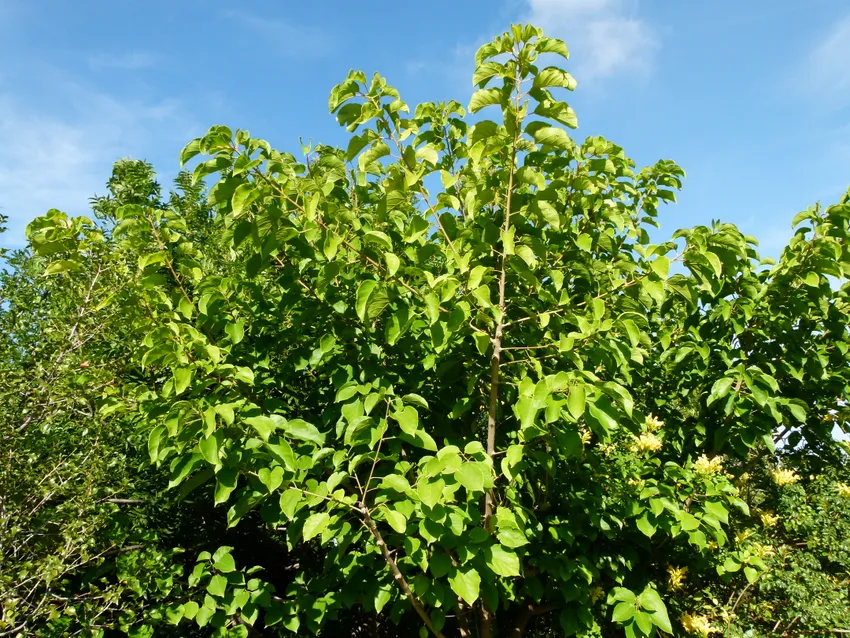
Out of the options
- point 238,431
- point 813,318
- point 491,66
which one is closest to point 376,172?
point 491,66

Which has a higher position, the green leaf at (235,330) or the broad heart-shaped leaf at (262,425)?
the green leaf at (235,330)

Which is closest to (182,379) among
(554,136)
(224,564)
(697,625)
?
(224,564)

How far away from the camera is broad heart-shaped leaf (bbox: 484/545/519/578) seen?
245 cm

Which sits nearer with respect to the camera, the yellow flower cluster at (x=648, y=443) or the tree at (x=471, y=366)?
the tree at (x=471, y=366)

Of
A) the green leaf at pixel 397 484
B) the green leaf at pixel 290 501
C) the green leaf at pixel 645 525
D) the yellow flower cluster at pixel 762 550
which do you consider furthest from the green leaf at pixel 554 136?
the yellow flower cluster at pixel 762 550

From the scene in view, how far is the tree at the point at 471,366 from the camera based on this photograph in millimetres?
2404

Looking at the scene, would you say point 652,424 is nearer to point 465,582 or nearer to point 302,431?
point 465,582

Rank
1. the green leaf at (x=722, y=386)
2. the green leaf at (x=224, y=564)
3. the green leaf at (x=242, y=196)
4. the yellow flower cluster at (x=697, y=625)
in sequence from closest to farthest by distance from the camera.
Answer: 1. the green leaf at (x=242, y=196)
2. the green leaf at (x=224, y=564)
3. the yellow flower cluster at (x=697, y=625)
4. the green leaf at (x=722, y=386)

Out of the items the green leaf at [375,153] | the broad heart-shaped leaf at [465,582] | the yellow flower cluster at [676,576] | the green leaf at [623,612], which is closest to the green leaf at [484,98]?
the green leaf at [375,153]

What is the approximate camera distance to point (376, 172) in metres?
2.82

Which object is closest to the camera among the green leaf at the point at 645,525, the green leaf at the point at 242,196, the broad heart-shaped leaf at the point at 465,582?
the green leaf at the point at 242,196

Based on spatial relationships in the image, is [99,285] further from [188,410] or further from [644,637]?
[644,637]

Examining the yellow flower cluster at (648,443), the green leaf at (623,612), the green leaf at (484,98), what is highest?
the green leaf at (484,98)

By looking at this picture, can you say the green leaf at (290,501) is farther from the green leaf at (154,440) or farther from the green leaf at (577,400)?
the green leaf at (577,400)
